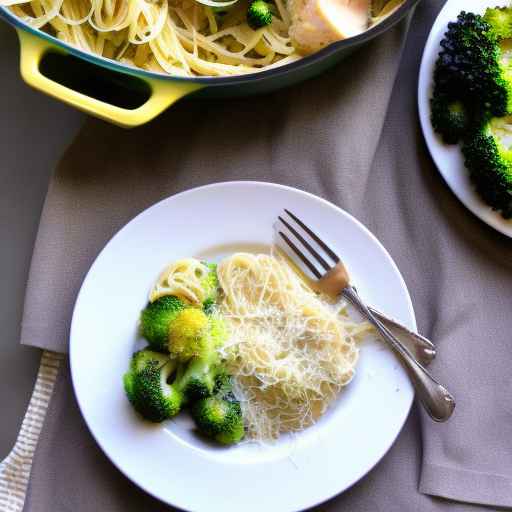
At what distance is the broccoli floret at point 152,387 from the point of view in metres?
1.36

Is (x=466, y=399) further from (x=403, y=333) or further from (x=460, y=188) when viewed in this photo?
(x=460, y=188)

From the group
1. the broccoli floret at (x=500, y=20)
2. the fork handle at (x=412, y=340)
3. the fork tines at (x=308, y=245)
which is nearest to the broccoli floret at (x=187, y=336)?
the fork tines at (x=308, y=245)

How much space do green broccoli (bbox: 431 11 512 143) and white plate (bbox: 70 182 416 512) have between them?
0.32 m

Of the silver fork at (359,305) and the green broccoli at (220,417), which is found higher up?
the silver fork at (359,305)

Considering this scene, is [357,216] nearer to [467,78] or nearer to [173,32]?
[467,78]

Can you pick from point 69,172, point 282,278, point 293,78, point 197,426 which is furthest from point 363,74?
point 197,426

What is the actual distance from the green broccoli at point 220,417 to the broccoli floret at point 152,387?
5cm

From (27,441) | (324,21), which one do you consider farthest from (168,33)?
(27,441)

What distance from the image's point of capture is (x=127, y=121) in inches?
52.2

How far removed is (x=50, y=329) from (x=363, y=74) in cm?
89

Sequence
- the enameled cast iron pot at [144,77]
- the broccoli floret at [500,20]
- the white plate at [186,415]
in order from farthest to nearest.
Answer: the broccoli floret at [500,20]
the white plate at [186,415]
the enameled cast iron pot at [144,77]

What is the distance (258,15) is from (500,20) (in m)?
0.54

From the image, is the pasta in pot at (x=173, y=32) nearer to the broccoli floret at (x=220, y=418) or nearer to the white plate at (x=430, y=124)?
the white plate at (x=430, y=124)

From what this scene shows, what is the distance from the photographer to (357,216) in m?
1.55
